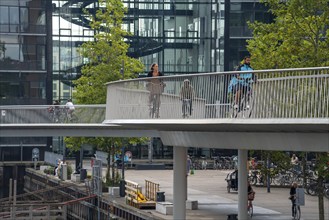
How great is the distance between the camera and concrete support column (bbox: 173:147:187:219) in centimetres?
3797

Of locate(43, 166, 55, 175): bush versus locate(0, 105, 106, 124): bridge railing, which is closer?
locate(0, 105, 106, 124): bridge railing

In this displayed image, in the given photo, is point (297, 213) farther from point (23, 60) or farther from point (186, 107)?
point (23, 60)

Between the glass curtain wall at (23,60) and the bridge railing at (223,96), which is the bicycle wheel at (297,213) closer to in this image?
the bridge railing at (223,96)

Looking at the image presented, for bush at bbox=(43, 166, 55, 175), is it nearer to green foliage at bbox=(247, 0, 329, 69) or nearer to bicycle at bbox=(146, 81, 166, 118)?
green foliage at bbox=(247, 0, 329, 69)

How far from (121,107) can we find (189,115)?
5577 mm

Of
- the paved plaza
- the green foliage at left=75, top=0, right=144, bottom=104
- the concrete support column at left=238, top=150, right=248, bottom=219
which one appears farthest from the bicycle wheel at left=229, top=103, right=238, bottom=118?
the green foliage at left=75, top=0, right=144, bottom=104

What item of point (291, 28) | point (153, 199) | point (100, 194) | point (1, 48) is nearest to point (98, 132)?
point (153, 199)

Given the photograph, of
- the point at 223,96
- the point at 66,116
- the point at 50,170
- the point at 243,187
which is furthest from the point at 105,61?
the point at 223,96

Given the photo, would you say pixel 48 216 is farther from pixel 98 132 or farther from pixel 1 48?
pixel 1 48

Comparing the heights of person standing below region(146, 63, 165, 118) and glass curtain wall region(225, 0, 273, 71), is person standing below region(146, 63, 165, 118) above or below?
below

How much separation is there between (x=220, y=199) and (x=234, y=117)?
26835mm

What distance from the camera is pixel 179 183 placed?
125ft

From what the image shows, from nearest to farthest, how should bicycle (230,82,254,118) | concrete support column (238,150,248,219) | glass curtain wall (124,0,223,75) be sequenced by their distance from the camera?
bicycle (230,82,254,118), concrete support column (238,150,248,219), glass curtain wall (124,0,223,75)

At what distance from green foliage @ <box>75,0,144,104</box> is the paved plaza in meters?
5.97
